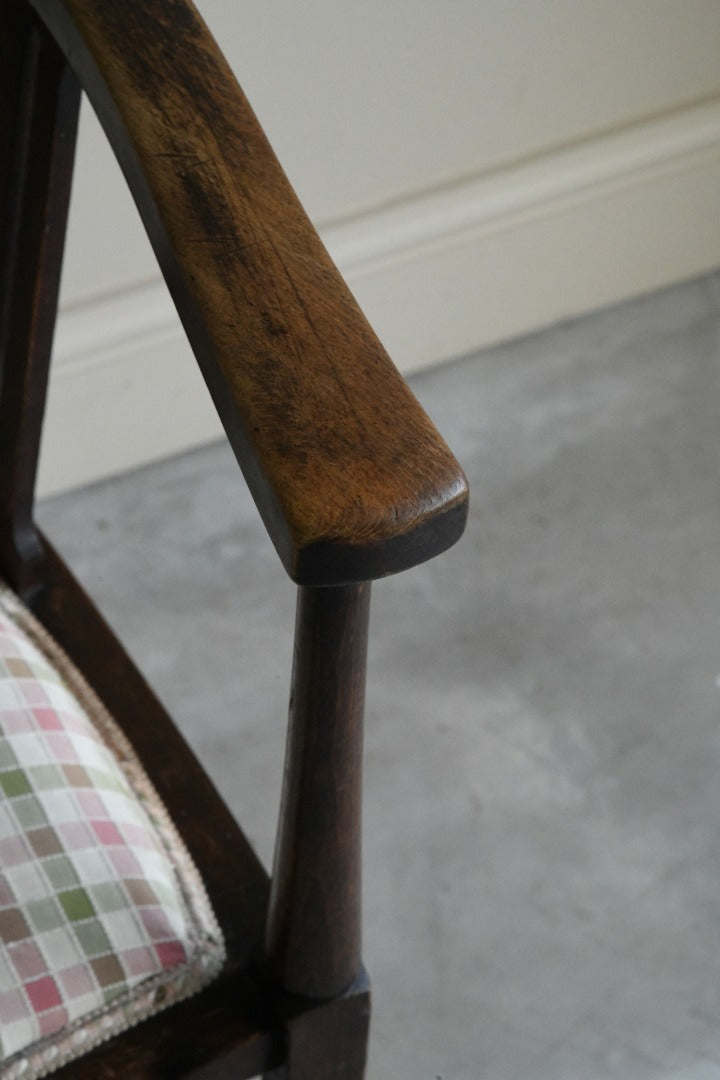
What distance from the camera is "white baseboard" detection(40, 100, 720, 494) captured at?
4.66ft

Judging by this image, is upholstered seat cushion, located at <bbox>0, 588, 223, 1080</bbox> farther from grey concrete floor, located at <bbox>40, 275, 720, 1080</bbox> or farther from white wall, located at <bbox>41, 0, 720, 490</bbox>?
white wall, located at <bbox>41, 0, 720, 490</bbox>

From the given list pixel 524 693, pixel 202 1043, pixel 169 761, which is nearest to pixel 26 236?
pixel 169 761

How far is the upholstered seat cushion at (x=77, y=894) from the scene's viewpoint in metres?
0.54

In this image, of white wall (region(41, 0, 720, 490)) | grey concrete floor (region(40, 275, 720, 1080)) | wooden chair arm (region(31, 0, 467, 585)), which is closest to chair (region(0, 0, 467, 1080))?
wooden chair arm (region(31, 0, 467, 585))

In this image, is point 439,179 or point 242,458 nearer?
point 242,458

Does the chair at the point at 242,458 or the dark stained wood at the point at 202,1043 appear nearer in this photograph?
the chair at the point at 242,458

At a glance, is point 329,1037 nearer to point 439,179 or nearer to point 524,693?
point 524,693

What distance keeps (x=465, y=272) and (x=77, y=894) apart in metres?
1.15

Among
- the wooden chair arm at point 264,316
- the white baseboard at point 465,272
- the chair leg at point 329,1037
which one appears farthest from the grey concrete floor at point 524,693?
the wooden chair arm at point 264,316

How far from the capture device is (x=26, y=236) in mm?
643

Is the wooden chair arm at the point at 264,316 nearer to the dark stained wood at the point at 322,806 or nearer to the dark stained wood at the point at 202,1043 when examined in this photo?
the dark stained wood at the point at 322,806

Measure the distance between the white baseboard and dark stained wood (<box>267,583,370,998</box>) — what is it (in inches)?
36.8

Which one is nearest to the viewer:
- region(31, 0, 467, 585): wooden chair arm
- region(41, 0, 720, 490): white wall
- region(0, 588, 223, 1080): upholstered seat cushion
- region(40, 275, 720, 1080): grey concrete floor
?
region(31, 0, 467, 585): wooden chair arm

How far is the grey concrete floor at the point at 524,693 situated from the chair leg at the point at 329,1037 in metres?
0.48
